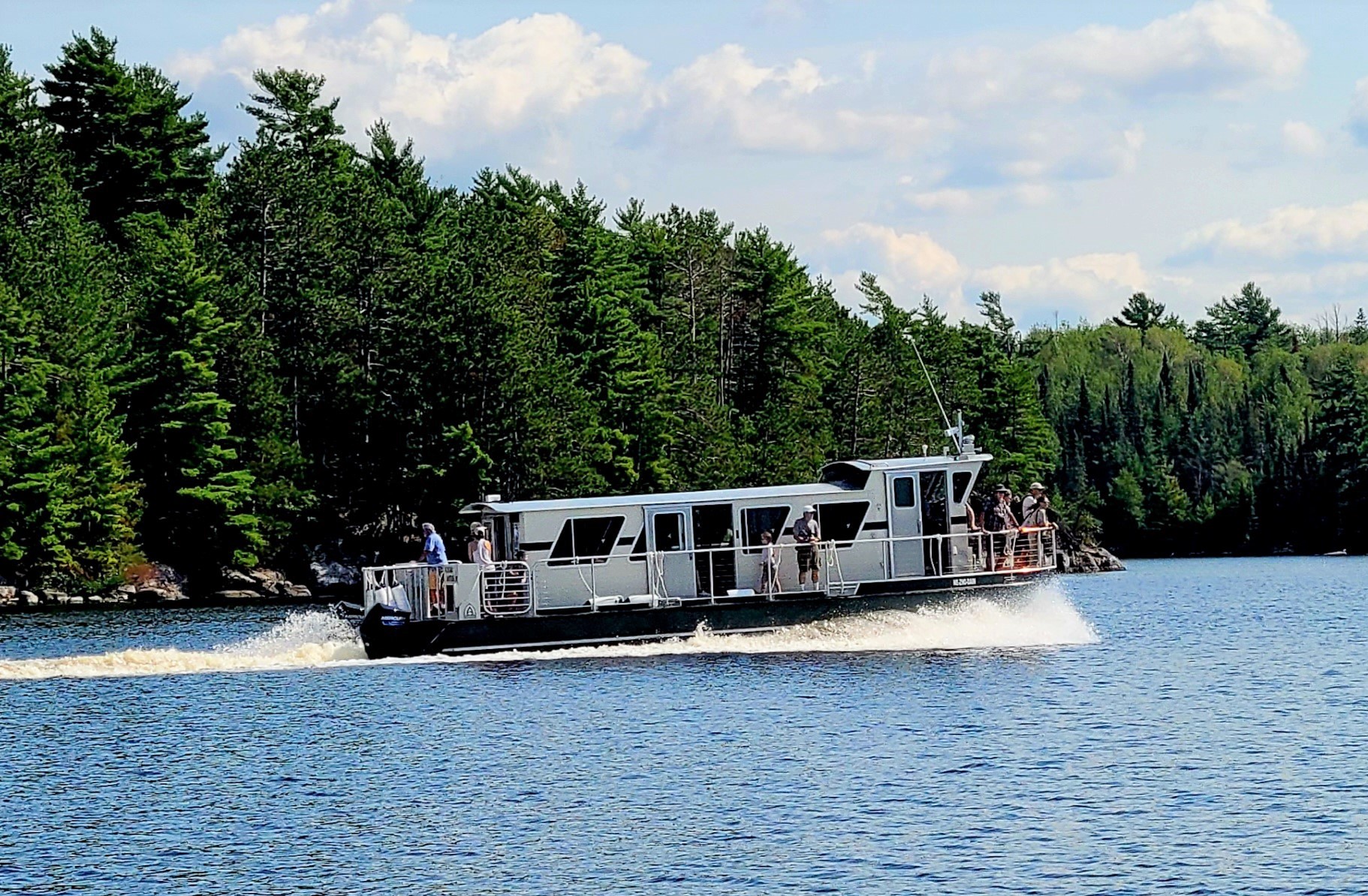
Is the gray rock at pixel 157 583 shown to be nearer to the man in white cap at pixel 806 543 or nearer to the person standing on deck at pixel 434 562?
the person standing on deck at pixel 434 562

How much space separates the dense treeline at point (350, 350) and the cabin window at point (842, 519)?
21.3 metres

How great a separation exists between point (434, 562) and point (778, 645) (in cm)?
702

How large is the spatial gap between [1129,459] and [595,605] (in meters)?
131

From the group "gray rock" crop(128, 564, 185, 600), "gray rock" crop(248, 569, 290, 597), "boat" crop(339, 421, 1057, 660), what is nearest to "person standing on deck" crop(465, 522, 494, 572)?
"boat" crop(339, 421, 1057, 660)

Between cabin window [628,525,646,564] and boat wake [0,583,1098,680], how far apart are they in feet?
5.72

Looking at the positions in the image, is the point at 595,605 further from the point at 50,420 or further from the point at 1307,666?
the point at 50,420

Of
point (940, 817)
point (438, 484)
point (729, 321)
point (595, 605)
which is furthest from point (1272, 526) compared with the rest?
point (940, 817)

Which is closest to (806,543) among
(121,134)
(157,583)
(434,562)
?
(434,562)

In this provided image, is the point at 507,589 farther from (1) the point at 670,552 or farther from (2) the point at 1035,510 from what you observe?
(2) the point at 1035,510

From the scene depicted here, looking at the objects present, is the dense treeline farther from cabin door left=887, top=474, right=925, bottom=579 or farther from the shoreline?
cabin door left=887, top=474, right=925, bottom=579

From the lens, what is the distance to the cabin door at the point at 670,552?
3791 cm

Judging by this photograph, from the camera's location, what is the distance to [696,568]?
38281mm

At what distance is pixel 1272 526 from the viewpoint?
15012 centimetres

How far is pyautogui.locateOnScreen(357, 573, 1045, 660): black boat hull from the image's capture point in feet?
123
